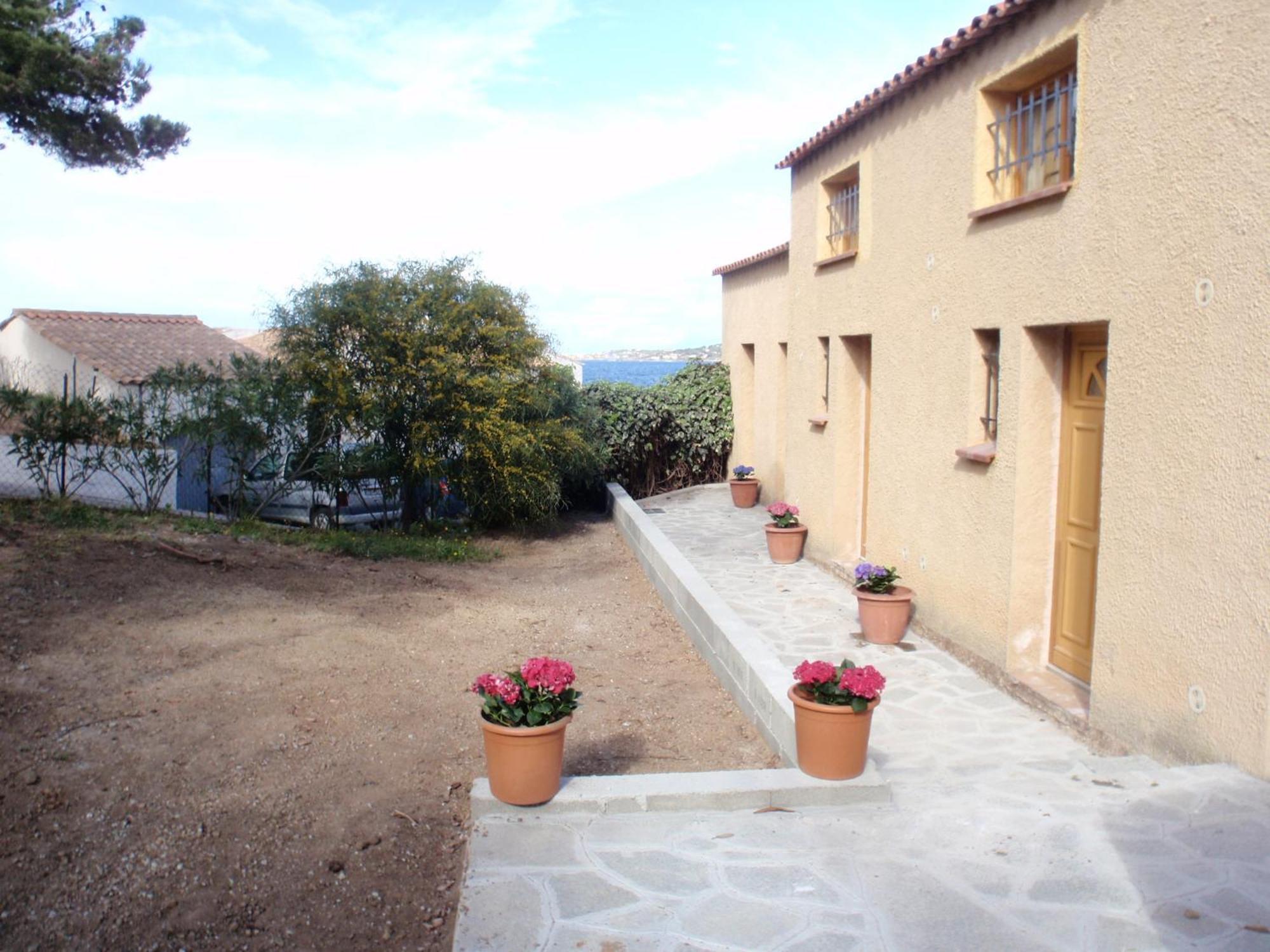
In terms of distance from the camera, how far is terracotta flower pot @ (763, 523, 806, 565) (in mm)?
10609

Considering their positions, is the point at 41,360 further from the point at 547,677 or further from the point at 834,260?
the point at 547,677

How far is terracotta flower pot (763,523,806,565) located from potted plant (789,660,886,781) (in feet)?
18.9

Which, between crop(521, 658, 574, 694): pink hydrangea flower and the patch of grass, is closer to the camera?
crop(521, 658, 574, 694): pink hydrangea flower

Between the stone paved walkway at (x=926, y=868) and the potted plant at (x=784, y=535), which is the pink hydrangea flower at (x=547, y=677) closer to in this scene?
the stone paved walkway at (x=926, y=868)

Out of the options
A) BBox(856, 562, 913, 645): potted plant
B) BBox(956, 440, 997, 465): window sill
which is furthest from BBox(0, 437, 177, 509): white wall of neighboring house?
BBox(956, 440, 997, 465): window sill

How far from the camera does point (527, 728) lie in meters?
4.45

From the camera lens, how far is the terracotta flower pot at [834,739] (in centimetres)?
470

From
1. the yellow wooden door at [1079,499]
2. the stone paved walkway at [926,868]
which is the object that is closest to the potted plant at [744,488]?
the yellow wooden door at [1079,499]

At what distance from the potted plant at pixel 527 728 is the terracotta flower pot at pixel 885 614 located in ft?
11.8

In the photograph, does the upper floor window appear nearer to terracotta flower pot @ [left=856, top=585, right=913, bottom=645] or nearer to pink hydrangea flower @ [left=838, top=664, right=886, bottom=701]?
terracotta flower pot @ [left=856, top=585, right=913, bottom=645]

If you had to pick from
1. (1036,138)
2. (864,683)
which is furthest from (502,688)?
(1036,138)

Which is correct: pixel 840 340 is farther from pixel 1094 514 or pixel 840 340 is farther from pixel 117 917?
pixel 117 917

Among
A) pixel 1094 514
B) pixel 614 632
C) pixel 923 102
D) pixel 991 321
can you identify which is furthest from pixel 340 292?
pixel 1094 514

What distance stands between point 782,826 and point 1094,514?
3140 millimetres
